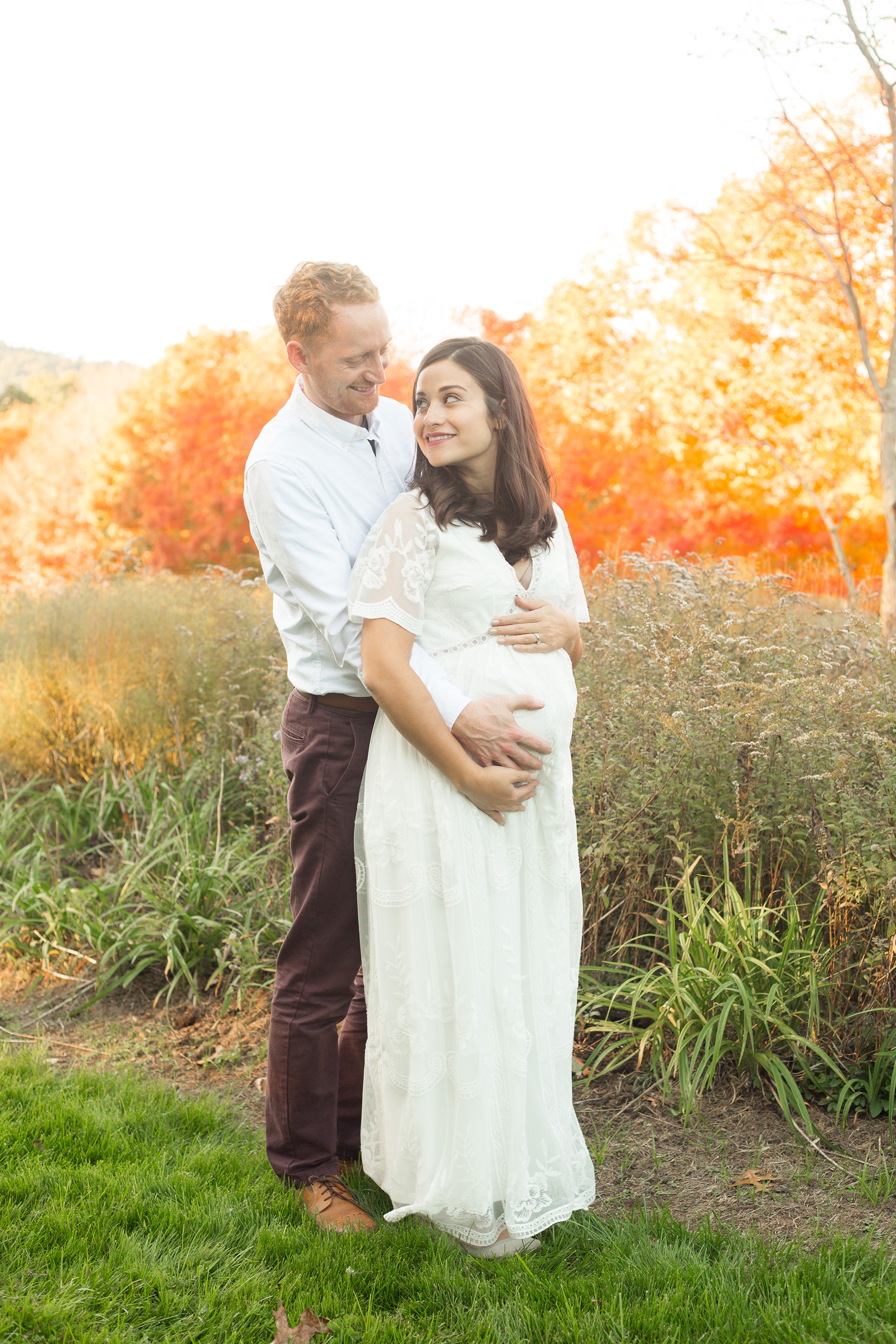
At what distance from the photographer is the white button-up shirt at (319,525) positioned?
2432 millimetres

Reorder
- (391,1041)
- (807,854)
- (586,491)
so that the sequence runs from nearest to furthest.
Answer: (391,1041)
(807,854)
(586,491)

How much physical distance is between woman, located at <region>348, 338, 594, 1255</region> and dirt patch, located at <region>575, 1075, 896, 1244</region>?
13.7 inches

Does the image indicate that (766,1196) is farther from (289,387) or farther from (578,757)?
(289,387)

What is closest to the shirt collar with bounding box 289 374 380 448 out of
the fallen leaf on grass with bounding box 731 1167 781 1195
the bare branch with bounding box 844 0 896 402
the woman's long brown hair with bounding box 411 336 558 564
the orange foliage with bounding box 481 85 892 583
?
the woman's long brown hair with bounding box 411 336 558 564

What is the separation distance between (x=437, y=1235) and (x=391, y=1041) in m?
0.52

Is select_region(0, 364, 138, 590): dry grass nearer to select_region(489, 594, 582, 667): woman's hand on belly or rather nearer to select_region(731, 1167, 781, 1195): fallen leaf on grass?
select_region(489, 594, 582, 667): woman's hand on belly

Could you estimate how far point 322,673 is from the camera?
255 cm

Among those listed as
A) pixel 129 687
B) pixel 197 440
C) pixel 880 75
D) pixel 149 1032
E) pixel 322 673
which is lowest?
pixel 149 1032

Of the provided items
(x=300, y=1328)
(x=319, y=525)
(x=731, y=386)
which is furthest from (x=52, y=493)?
(x=300, y=1328)

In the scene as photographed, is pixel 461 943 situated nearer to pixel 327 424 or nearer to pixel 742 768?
pixel 327 424

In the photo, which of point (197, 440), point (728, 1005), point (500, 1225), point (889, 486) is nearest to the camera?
point (500, 1225)

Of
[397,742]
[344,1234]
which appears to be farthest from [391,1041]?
[397,742]

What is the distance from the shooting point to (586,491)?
18.6 meters

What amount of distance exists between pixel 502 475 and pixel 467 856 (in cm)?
96
